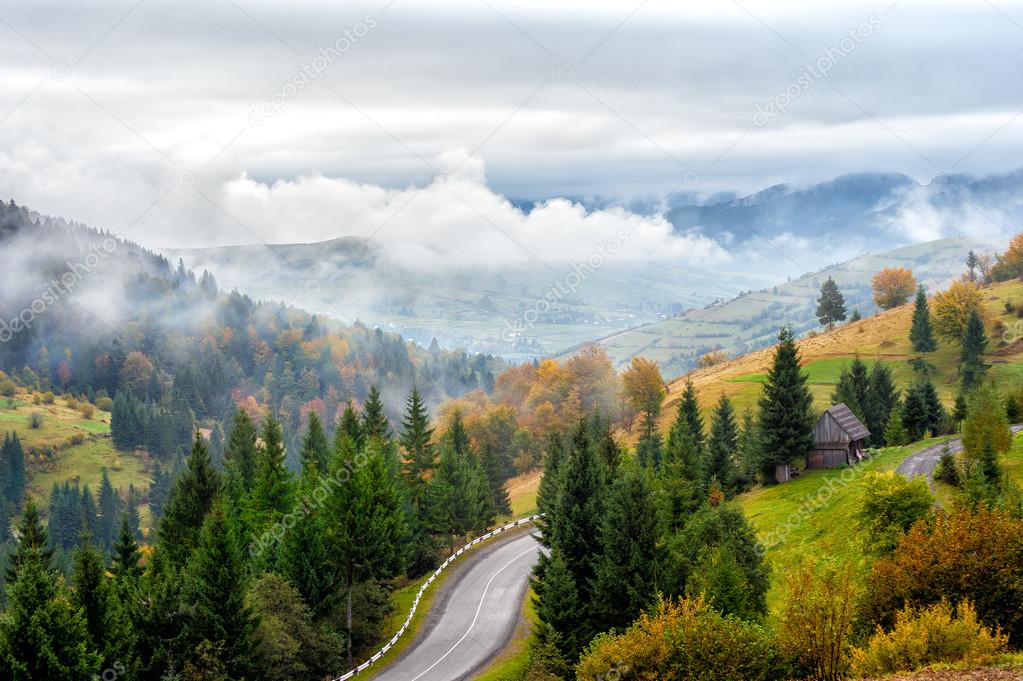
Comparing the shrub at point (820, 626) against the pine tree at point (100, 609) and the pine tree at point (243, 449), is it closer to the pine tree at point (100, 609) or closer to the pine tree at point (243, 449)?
the pine tree at point (100, 609)

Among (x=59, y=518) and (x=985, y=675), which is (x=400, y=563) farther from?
(x=59, y=518)

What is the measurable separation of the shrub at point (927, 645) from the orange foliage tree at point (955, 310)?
109981mm

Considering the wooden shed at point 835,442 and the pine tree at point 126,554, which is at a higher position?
the pine tree at point 126,554

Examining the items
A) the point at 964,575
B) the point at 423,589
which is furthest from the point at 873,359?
the point at 964,575

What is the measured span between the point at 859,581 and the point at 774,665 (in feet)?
30.5

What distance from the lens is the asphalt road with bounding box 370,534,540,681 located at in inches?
2149

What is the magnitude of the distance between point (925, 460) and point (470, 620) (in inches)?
1410

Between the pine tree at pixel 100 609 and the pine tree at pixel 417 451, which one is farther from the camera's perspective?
the pine tree at pixel 417 451

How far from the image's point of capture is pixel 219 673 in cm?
4741

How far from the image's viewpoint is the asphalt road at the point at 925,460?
204 feet

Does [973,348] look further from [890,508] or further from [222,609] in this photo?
[222,609]

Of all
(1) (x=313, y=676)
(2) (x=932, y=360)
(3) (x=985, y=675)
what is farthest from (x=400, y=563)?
(2) (x=932, y=360)

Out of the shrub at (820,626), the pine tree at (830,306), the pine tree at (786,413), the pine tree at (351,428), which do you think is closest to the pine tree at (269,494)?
the pine tree at (351,428)

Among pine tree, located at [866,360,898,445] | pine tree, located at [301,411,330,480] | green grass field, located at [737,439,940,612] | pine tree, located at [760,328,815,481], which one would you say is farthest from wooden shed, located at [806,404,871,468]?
pine tree, located at [301,411,330,480]
